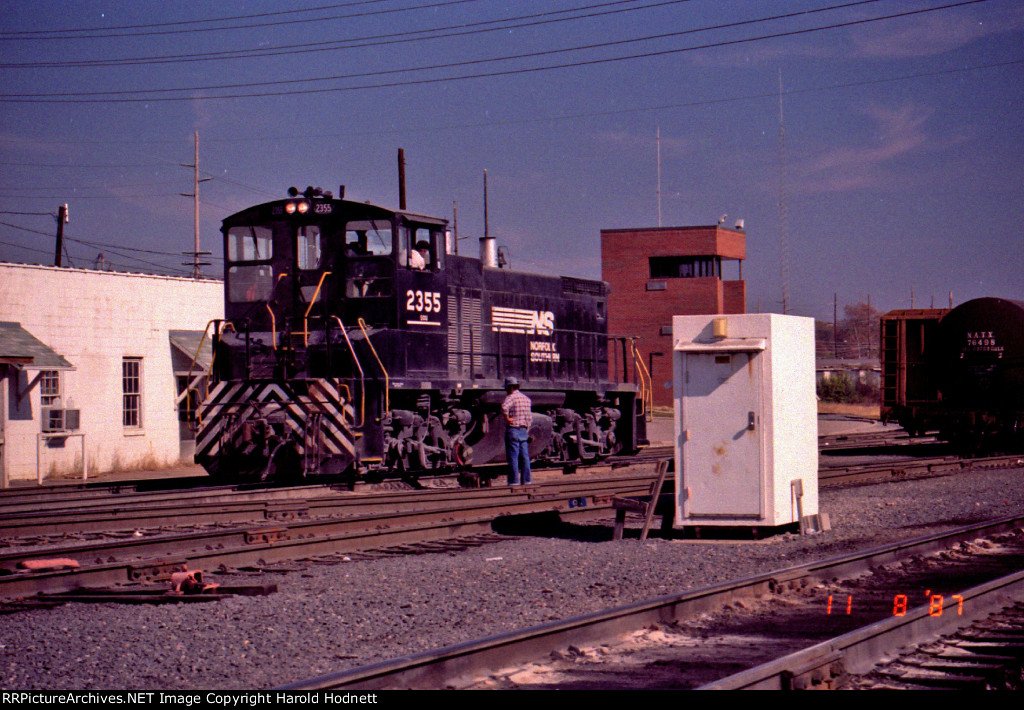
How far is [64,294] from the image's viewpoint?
22375 millimetres

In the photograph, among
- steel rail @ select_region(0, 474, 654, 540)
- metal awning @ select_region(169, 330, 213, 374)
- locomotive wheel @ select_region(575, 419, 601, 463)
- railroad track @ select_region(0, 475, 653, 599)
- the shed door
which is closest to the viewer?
railroad track @ select_region(0, 475, 653, 599)

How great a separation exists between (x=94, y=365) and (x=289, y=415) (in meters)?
9.82

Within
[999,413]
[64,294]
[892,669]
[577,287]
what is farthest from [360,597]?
[999,413]

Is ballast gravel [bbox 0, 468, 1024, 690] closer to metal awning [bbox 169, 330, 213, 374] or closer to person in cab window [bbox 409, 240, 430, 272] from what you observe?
person in cab window [bbox 409, 240, 430, 272]

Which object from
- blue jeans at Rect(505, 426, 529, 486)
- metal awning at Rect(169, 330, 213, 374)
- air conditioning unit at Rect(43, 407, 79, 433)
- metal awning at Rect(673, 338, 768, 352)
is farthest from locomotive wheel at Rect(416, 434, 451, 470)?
metal awning at Rect(169, 330, 213, 374)

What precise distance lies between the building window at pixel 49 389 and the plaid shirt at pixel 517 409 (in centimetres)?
1099

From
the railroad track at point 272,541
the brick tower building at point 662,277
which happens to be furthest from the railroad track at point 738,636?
the brick tower building at point 662,277

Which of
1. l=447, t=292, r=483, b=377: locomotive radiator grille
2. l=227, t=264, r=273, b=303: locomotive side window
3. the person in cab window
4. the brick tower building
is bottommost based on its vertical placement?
l=447, t=292, r=483, b=377: locomotive radiator grille

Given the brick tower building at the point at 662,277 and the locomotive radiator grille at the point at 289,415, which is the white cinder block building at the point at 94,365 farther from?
the brick tower building at the point at 662,277

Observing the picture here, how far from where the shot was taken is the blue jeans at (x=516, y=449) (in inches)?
613

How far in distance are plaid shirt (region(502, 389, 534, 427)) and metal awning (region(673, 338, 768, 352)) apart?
5.13 m

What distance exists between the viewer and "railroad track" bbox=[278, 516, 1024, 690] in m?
5.23

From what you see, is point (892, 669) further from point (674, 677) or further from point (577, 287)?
point (577, 287)

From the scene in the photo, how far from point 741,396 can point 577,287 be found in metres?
10.3
